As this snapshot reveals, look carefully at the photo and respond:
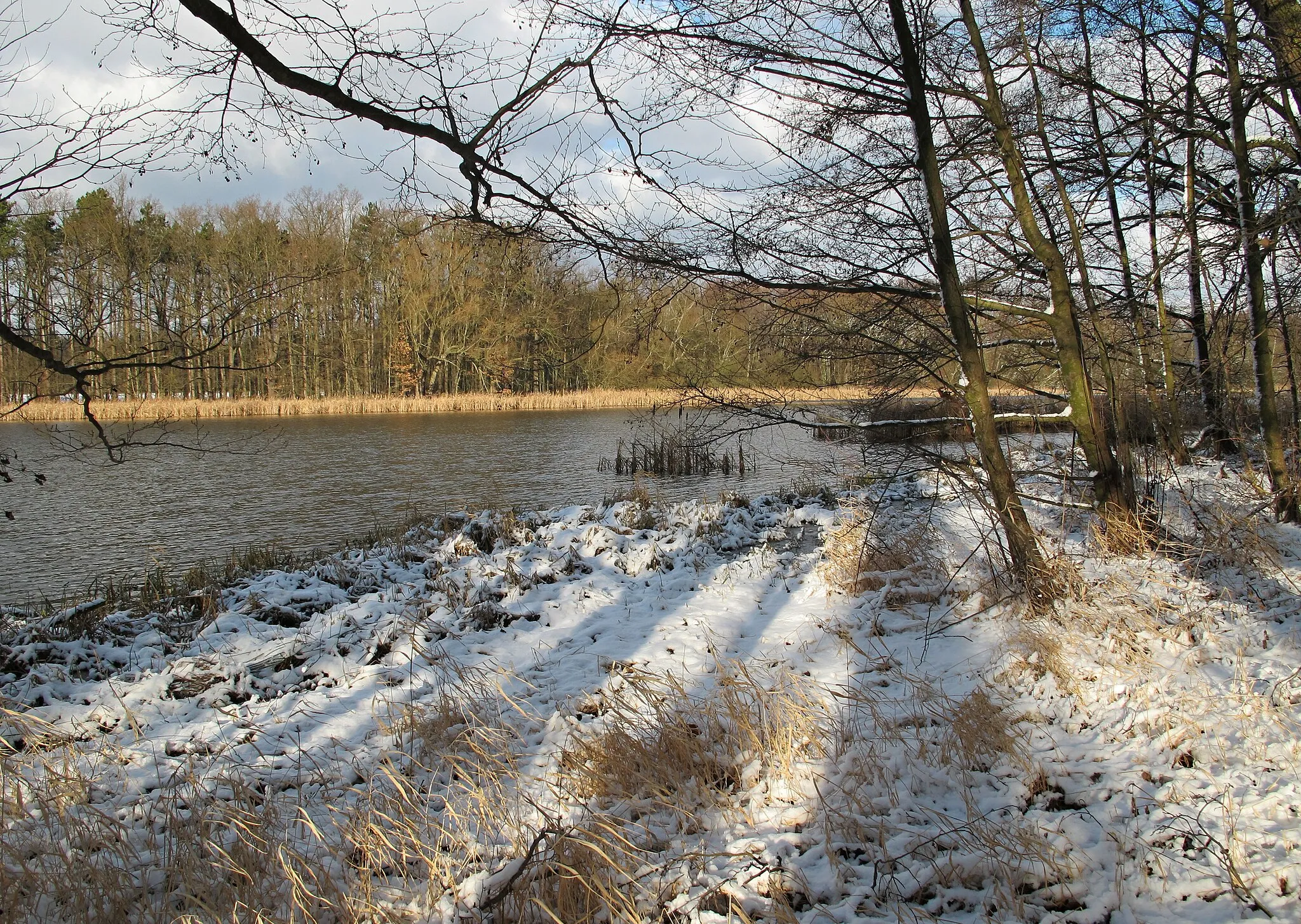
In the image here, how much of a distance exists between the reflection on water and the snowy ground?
2134 mm

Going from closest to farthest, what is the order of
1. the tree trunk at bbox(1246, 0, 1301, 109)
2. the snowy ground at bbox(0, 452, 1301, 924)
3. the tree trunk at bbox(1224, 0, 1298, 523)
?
1. the snowy ground at bbox(0, 452, 1301, 924)
2. the tree trunk at bbox(1246, 0, 1301, 109)
3. the tree trunk at bbox(1224, 0, 1298, 523)

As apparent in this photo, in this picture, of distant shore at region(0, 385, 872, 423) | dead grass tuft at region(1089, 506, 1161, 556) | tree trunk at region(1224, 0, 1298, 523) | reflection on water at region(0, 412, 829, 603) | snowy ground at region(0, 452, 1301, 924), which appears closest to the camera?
snowy ground at region(0, 452, 1301, 924)

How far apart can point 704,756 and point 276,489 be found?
12354 millimetres

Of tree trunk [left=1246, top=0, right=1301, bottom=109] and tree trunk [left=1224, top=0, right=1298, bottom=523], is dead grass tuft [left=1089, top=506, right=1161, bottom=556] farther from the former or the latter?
tree trunk [left=1246, top=0, right=1301, bottom=109]

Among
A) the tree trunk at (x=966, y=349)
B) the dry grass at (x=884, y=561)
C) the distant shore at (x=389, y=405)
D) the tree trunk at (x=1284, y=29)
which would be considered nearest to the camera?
the tree trunk at (x=966, y=349)

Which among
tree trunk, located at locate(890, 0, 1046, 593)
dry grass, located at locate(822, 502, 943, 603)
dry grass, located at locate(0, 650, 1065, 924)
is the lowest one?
dry grass, located at locate(0, 650, 1065, 924)

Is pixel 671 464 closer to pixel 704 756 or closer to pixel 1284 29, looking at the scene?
pixel 1284 29

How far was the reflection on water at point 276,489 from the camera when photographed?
347 inches

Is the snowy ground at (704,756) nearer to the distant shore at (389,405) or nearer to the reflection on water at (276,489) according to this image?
the reflection on water at (276,489)

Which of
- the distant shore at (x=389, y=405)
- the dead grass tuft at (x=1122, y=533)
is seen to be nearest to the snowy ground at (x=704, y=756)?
the dead grass tuft at (x=1122, y=533)

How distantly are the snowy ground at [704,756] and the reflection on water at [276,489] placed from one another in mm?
2134

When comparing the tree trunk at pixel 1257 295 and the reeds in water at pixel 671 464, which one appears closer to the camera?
the tree trunk at pixel 1257 295

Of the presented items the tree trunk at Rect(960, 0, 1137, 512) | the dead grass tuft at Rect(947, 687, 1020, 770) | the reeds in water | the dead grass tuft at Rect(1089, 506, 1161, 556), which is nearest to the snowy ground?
the dead grass tuft at Rect(947, 687, 1020, 770)

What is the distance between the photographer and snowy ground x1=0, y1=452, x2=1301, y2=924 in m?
2.26
